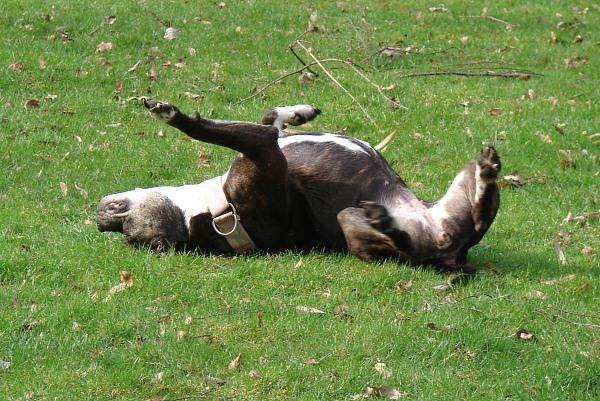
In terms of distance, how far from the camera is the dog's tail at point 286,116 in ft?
25.7

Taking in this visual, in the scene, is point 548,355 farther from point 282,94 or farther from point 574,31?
point 574,31

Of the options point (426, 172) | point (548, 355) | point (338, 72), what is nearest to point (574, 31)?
point (338, 72)

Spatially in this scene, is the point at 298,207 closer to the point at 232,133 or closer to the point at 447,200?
the point at 232,133

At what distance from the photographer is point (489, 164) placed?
6359 mm

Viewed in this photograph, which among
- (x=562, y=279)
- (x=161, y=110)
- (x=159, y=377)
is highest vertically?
(x=161, y=110)

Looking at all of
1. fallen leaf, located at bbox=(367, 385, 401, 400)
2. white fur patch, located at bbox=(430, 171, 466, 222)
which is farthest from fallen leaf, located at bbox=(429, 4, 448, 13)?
fallen leaf, located at bbox=(367, 385, 401, 400)

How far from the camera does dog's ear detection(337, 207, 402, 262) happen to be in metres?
6.73

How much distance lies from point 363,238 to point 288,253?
626 millimetres

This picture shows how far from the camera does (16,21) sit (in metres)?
13.0

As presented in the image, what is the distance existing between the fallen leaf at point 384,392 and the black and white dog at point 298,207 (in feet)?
5.35

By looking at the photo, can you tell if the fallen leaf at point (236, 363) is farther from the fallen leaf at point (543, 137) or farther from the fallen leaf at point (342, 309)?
the fallen leaf at point (543, 137)

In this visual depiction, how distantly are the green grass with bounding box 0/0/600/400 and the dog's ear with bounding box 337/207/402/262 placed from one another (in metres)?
0.11

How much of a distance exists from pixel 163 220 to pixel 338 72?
17.4 ft

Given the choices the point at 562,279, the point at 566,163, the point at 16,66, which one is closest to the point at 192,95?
the point at 16,66
